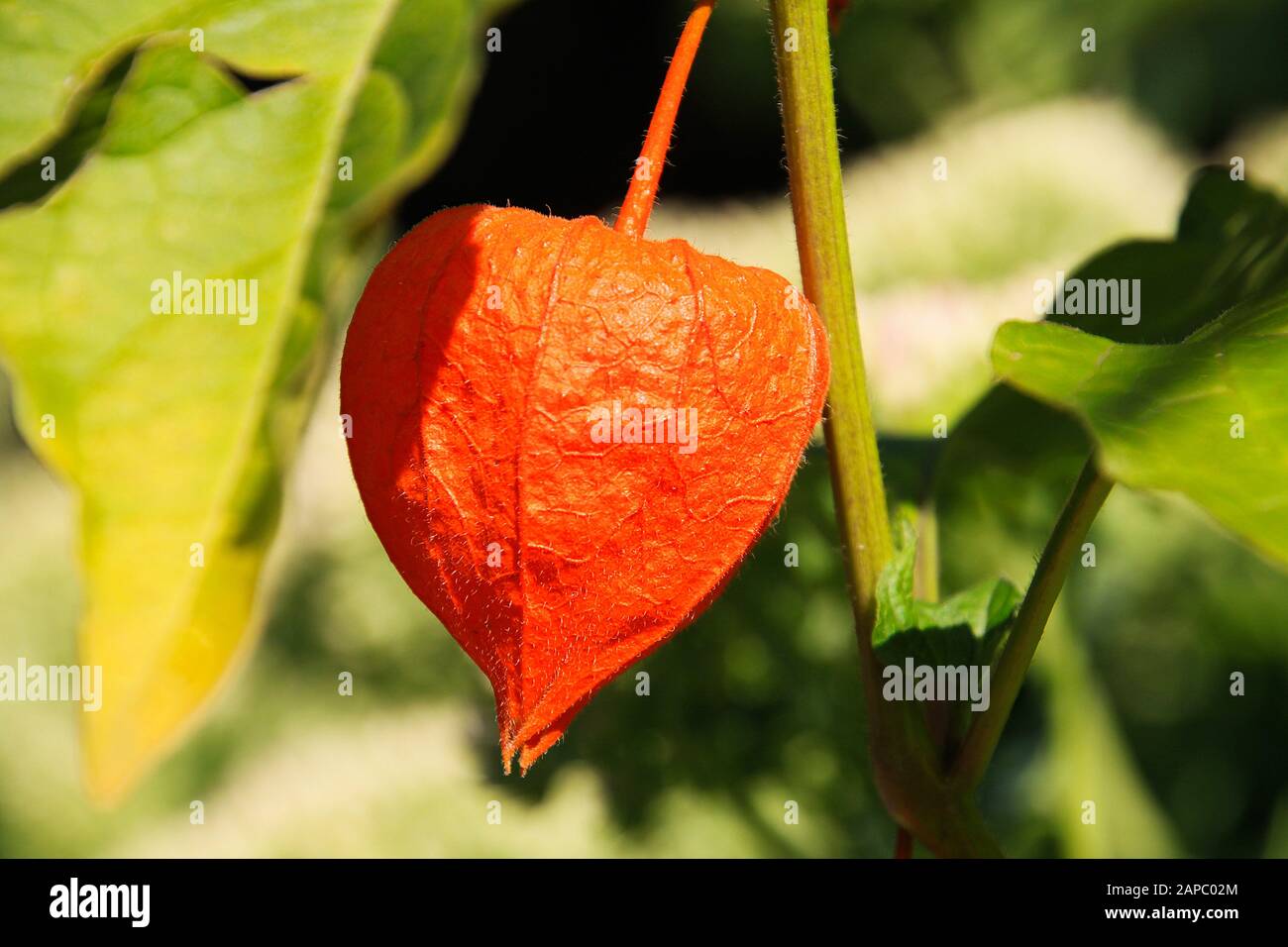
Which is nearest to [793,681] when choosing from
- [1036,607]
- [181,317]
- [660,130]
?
[1036,607]

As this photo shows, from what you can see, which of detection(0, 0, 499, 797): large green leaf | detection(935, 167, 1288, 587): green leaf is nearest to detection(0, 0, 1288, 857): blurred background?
detection(935, 167, 1288, 587): green leaf

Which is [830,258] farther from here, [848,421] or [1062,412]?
[1062,412]

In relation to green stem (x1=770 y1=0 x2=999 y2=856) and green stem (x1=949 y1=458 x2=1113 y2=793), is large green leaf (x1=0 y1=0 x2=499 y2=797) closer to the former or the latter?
green stem (x1=770 y1=0 x2=999 y2=856)

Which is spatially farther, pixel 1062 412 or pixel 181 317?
pixel 1062 412

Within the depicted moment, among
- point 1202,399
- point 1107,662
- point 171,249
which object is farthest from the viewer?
point 1107,662
